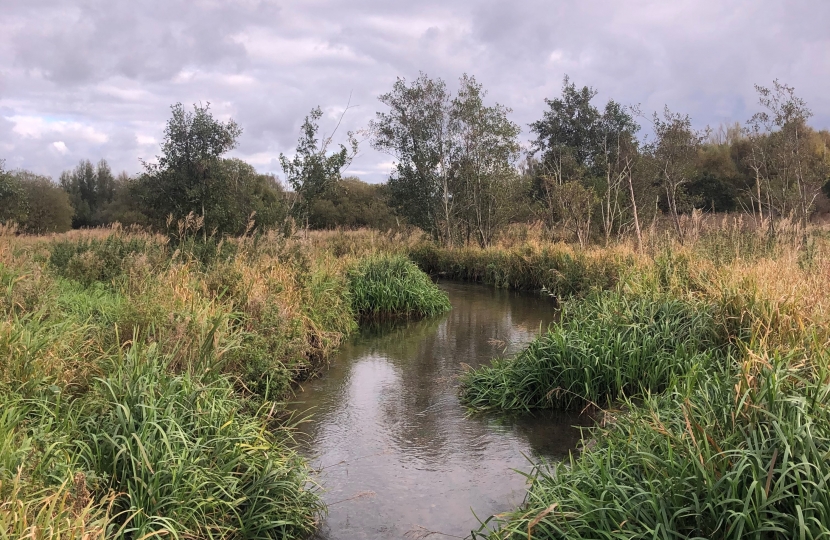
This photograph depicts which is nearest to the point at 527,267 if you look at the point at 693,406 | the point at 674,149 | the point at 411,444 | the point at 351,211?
the point at 674,149

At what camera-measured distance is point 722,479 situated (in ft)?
8.75

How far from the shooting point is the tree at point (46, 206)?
1212 inches

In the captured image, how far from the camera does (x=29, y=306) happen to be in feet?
16.7

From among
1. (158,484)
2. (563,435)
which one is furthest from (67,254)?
(563,435)

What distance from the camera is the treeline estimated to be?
13.0 m

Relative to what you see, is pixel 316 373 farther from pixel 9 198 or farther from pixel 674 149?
pixel 9 198

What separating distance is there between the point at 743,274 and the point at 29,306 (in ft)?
22.7

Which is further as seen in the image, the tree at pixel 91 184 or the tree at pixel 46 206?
→ the tree at pixel 91 184

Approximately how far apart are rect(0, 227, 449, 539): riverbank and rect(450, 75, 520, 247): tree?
14.9 meters

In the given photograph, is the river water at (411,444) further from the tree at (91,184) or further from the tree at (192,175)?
the tree at (91,184)

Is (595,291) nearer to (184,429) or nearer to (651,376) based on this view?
(651,376)

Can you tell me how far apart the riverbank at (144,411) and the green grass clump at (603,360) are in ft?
8.02

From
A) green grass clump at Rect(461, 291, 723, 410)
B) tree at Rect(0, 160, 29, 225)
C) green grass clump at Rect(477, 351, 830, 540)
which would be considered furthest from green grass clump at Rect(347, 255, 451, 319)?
tree at Rect(0, 160, 29, 225)

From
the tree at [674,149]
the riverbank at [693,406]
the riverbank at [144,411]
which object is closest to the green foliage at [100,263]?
the riverbank at [144,411]
